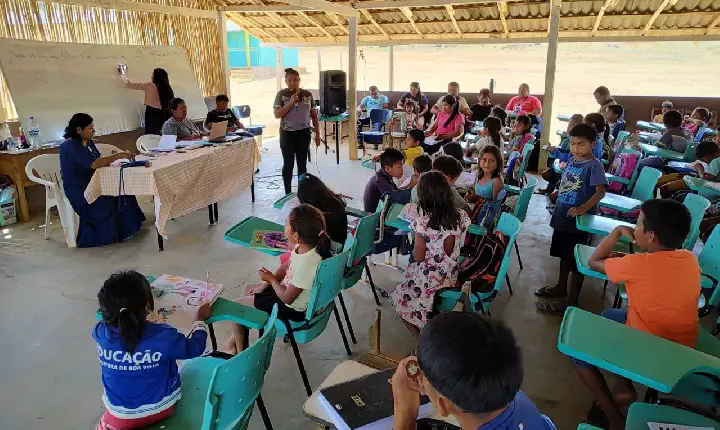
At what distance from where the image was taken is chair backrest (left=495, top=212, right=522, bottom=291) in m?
2.69

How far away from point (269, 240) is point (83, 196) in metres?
2.52

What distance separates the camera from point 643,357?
175 cm

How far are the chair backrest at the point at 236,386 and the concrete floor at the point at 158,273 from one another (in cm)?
82

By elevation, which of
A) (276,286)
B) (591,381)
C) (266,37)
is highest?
(266,37)

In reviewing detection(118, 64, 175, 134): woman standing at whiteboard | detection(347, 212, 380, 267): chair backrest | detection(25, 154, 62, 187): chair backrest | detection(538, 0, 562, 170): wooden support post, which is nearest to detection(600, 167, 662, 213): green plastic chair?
detection(347, 212, 380, 267): chair backrest

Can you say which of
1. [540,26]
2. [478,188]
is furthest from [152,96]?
[540,26]

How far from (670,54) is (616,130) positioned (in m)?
19.2

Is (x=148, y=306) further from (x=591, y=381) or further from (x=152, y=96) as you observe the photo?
(x=152, y=96)

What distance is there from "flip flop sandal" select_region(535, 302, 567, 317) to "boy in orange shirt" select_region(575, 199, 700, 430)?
49.2 inches

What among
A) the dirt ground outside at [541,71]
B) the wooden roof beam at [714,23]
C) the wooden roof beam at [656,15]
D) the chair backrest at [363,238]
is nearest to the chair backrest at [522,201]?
the chair backrest at [363,238]

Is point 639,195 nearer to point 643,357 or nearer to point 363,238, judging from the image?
point 363,238

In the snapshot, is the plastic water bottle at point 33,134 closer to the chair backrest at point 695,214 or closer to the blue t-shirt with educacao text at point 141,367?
the blue t-shirt with educacao text at point 141,367

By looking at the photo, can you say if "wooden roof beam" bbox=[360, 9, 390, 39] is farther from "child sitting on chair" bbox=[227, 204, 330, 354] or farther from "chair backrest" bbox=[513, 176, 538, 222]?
"child sitting on chair" bbox=[227, 204, 330, 354]

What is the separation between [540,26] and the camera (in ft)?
30.9
